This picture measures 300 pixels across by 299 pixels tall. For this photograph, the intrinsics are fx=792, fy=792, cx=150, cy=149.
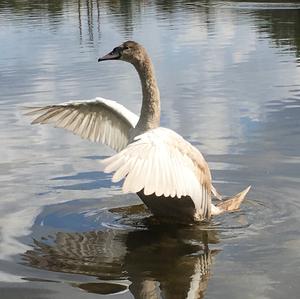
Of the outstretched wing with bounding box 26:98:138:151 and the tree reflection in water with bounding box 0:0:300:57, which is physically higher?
the outstretched wing with bounding box 26:98:138:151

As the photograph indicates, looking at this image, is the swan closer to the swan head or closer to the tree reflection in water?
the swan head

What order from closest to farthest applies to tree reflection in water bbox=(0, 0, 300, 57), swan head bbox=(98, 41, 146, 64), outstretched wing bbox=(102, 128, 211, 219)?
outstretched wing bbox=(102, 128, 211, 219)
swan head bbox=(98, 41, 146, 64)
tree reflection in water bbox=(0, 0, 300, 57)

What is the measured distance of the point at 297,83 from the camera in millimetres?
17297

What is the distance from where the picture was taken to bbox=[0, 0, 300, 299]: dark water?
6.34m

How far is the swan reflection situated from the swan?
0.35 meters

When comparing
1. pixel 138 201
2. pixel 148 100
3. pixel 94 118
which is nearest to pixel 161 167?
pixel 148 100

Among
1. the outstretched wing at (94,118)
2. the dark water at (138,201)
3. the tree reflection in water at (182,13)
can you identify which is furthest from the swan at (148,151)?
the tree reflection in water at (182,13)

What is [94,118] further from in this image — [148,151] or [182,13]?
[182,13]

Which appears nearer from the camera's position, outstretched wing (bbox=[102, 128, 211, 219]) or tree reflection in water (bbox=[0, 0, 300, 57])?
outstretched wing (bbox=[102, 128, 211, 219])

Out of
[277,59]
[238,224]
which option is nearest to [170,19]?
[277,59]

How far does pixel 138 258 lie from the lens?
22.8ft

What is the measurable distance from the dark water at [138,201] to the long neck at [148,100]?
1.02m

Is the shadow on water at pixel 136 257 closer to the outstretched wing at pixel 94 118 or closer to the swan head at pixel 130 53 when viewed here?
the outstretched wing at pixel 94 118

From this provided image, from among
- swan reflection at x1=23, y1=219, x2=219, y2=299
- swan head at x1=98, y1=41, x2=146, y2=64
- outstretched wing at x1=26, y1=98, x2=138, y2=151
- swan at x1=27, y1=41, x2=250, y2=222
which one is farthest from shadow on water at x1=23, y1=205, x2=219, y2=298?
swan head at x1=98, y1=41, x2=146, y2=64
